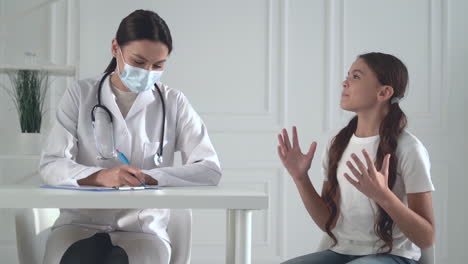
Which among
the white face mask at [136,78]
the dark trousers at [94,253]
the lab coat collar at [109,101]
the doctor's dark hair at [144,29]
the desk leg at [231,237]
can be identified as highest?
the doctor's dark hair at [144,29]

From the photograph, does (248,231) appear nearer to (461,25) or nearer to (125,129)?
(125,129)

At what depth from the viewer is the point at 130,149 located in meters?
1.80

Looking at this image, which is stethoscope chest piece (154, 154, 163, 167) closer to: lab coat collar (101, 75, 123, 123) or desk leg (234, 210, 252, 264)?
lab coat collar (101, 75, 123, 123)

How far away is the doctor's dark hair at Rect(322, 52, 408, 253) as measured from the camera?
165 cm

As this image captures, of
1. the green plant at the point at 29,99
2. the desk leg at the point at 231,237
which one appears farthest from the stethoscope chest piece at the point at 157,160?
the green plant at the point at 29,99

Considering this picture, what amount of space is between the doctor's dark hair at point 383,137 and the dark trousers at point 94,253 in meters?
0.59

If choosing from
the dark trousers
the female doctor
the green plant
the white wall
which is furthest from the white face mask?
the white wall

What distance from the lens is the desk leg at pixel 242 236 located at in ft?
4.37

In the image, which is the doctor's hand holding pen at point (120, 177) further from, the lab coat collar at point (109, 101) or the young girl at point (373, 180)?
the young girl at point (373, 180)

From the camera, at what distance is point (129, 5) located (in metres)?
3.40

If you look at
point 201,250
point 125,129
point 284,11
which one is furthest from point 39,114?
point 284,11

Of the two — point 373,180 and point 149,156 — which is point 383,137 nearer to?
point 373,180

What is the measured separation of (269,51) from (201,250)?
1.19 metres

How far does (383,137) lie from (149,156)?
680 mm
